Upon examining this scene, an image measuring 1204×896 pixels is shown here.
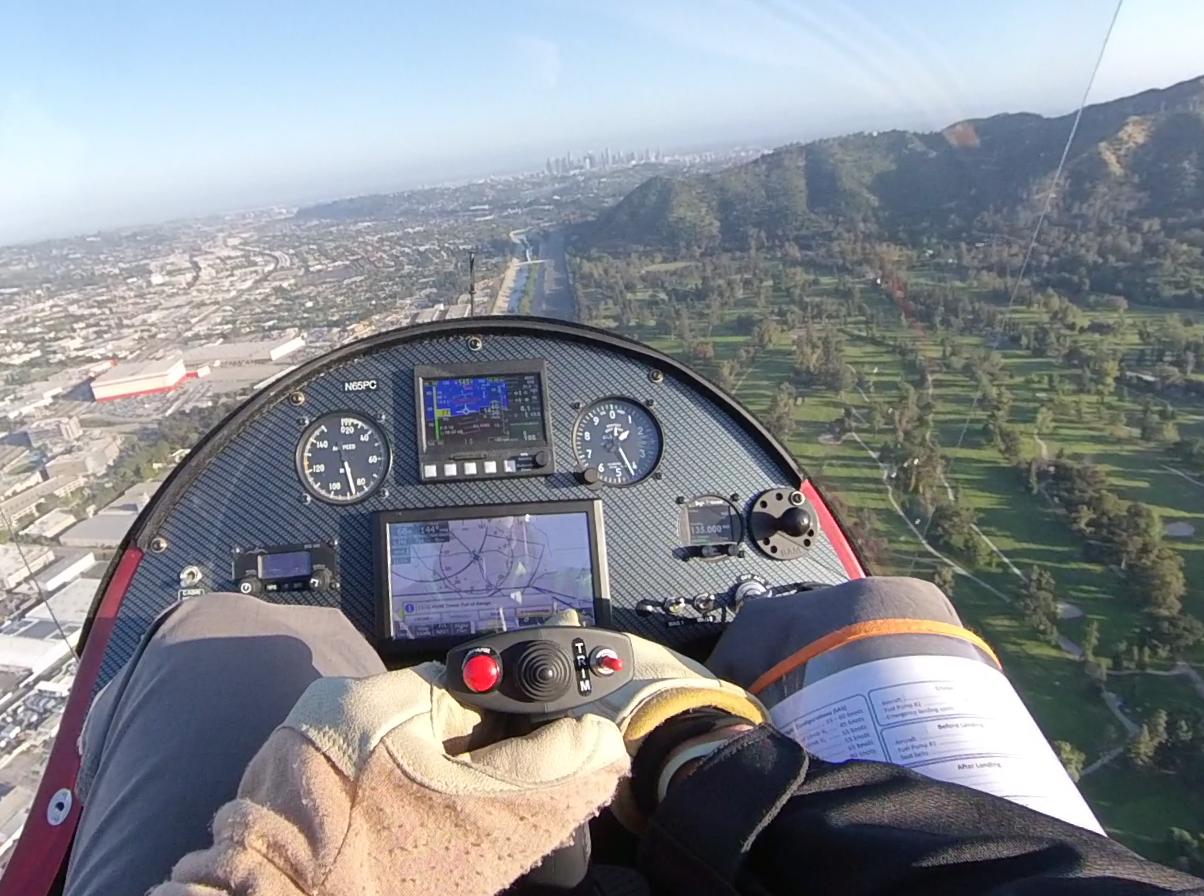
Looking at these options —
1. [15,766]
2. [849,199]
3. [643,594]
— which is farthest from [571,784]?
[849,199]

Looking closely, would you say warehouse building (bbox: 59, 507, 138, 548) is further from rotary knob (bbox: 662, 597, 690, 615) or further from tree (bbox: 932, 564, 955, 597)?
tree (bbox: 932, 564, 955, 597)

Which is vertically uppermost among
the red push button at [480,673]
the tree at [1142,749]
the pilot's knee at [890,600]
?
the red push button at [480,673]

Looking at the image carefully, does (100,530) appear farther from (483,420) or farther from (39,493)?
(483,420)

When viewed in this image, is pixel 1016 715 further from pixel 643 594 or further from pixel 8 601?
pixel 8 601

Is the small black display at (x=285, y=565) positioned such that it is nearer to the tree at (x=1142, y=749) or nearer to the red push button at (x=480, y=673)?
the red push button at (x=480, y=673)

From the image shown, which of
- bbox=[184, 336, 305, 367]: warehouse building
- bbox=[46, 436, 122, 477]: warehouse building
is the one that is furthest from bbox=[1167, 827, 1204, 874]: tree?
Answer: bbox=[46, 436, 122, 477]: warehouse building

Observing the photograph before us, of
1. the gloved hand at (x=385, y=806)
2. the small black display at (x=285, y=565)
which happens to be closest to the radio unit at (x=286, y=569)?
the small black display at (x=285, y=565)
